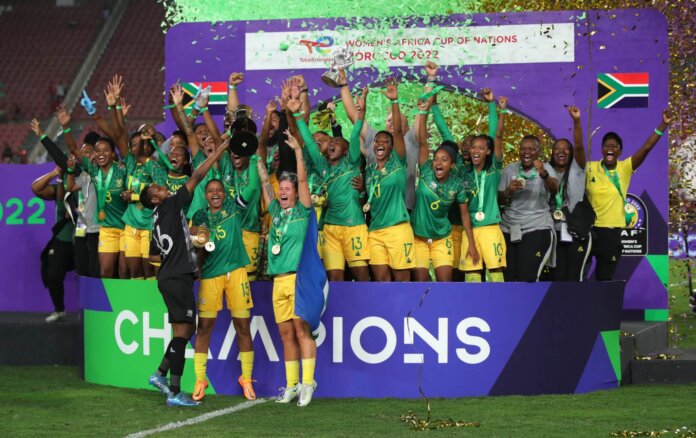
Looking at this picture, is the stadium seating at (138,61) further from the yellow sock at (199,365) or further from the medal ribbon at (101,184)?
the yellow sock at (199,365)

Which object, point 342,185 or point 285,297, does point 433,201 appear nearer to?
point 342,185

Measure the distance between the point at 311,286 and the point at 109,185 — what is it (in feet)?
9.25

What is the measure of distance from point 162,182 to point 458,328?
112 inches

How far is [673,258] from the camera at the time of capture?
21109 mm

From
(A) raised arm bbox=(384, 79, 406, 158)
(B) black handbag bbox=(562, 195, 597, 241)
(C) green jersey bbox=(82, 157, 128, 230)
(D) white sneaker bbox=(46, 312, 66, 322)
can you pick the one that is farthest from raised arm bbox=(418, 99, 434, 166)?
(D) white sneaker bbox=(46, 312, 66, 322)

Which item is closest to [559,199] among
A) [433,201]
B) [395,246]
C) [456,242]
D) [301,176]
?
[456,242]

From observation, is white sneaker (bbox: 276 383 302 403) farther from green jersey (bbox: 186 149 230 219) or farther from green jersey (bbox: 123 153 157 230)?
green jersey (bbox: 123 153 157 230)

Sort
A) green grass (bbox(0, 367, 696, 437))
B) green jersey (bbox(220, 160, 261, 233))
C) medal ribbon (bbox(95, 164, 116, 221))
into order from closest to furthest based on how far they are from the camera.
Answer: green grass (bbox(0, 367, 696, 437)) → green jersey (bbox(220, 160, 261, 233)) → medal ribbon (bbox(95, 164, 116, 221))

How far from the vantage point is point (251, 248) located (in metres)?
9.19

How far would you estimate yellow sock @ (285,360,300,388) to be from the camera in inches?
325

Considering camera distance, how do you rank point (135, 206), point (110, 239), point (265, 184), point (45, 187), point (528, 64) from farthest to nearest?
point (528, 64) → point (45, 187) → point (110, 239) → point (135, 206) → point (265, 184)

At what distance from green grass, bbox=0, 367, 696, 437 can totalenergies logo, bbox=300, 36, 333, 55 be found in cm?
497

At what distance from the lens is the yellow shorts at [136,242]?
10078 mm

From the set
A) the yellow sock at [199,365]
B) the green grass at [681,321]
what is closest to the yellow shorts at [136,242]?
the yellow sock at [199,365]
